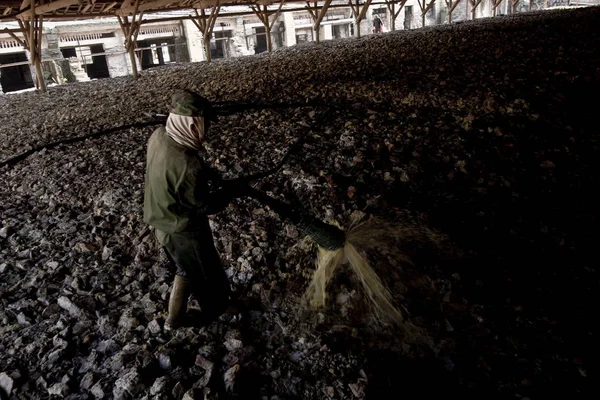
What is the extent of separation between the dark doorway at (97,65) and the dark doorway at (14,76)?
330 cm

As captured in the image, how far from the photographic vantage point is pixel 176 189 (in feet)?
7.98

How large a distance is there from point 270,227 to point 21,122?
24.9 ft

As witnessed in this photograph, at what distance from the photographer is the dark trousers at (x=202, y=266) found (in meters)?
2.69

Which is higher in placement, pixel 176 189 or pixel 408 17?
pixel 408 17

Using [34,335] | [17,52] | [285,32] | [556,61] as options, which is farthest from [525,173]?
[285,32]

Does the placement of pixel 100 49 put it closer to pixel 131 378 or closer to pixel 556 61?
pixel 556 61

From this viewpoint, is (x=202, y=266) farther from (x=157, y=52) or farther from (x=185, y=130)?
(x=157, y=52)

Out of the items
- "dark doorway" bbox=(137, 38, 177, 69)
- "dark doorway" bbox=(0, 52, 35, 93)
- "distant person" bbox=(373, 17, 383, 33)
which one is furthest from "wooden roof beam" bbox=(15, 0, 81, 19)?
"distant person" bbox=(373, 17, 383, 33)

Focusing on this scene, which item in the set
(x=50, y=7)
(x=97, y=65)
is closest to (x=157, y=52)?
(x=97, y=65)

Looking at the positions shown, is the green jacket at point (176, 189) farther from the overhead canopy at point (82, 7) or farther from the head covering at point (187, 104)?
the overhead canopy at point (82, 7)

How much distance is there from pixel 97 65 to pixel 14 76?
436 cm

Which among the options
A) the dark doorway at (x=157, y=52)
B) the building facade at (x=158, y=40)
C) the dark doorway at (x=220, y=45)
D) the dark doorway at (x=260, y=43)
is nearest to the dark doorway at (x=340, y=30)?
the building facade at (x=158, y=40)

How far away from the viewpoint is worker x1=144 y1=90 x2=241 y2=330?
2.41 metres

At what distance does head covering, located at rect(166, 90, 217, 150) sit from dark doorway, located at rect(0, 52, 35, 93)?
944 inches
